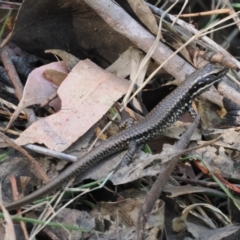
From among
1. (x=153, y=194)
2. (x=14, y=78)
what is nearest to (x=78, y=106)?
(x=14, y=78)

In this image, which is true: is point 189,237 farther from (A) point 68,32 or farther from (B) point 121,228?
(A) point 68,32

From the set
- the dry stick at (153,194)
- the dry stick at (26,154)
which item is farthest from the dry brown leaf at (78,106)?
the dry stick at (153,194)

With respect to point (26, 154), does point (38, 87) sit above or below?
above

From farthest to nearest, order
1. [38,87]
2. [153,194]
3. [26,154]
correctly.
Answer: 1. [38,87]
2. [26,154]
3. [153,194]

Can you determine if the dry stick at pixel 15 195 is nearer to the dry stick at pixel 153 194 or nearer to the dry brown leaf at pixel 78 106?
the dry brown leaf at pixel 78 106

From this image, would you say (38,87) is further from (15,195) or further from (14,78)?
(15,195)

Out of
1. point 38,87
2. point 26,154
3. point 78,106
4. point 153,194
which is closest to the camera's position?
point 153,194

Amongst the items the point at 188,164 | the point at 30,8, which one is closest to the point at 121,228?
the point at 188,164

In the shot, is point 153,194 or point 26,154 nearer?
point 153,194
